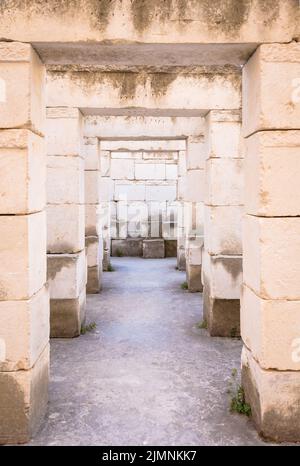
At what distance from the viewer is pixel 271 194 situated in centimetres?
332

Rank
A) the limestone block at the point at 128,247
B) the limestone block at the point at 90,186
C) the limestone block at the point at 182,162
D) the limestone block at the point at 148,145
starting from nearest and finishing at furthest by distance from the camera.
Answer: the limestone block at the point at 90,186 < the limestone block at the point at 148,145 < the limestone block at the point at 182,162 < the limestone block at the point at 128,247

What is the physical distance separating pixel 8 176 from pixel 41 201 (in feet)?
1.74

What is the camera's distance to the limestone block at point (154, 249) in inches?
561

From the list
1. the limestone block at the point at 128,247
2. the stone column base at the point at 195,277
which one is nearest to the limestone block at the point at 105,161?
the limestone block at the point at 128,247

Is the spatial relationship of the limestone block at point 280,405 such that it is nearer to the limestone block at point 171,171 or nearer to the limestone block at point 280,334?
the limestone block at point 280,334

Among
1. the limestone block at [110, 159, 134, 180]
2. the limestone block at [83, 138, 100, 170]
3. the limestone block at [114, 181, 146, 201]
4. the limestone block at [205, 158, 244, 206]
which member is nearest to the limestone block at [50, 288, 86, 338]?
the limestone block at [205, 158, 244, 206]

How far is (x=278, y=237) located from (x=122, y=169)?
471 inches

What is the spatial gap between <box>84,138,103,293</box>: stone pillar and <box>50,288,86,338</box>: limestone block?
110 inches

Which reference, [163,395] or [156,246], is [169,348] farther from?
[156,246]

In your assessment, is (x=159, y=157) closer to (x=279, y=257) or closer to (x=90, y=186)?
(x=90, y=186)

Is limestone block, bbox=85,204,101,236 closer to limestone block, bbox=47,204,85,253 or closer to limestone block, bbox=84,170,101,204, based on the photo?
limestone block, bbox=84,170,101,204

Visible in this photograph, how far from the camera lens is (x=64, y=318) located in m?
6.09

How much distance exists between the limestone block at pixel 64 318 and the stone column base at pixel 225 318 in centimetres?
195

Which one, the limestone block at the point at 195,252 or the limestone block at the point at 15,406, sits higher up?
the limestone block at the point at 195,252
